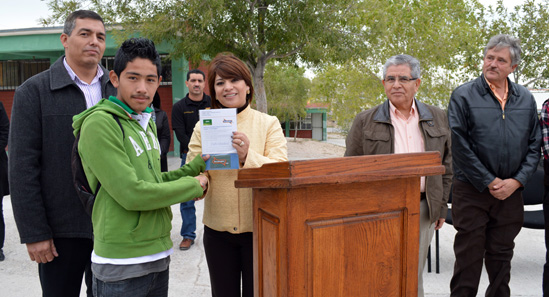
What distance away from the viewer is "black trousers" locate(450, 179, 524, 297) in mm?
3252

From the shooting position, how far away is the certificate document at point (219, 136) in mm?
2021

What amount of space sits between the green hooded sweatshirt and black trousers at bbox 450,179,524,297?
2.38m

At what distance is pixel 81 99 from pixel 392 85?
78.3 inches

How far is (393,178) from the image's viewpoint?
145cm

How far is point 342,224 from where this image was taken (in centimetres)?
143

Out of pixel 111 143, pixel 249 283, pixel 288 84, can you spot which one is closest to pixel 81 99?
pixel 111 143

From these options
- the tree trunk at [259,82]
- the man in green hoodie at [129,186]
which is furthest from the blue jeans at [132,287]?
the tree trunk at [259,82]

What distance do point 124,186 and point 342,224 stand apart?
0.91 m

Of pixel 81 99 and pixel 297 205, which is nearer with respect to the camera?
pixel 297 205

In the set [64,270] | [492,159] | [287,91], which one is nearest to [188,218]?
[64,270]

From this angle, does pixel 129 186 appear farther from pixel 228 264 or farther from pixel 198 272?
pixel 198 272

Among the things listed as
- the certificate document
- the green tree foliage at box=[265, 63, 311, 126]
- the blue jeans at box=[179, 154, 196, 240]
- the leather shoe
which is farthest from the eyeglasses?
the green tree foliage at box=[265, 63, 311, 126]

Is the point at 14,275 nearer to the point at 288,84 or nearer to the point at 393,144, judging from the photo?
the point at 393,144

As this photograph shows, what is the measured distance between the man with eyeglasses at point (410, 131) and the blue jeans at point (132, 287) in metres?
1.65
